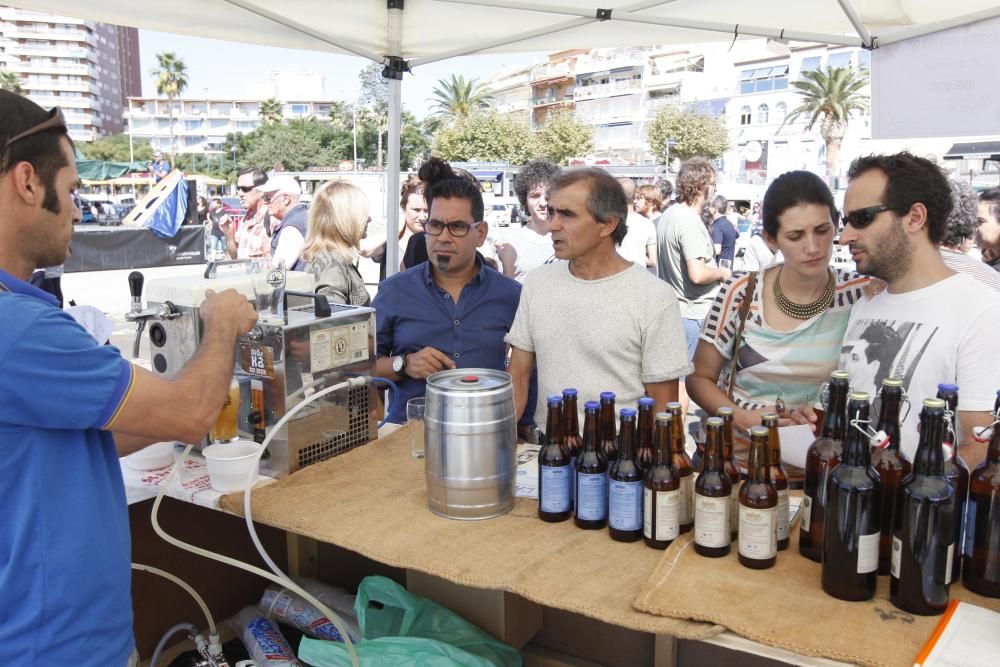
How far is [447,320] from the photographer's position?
3119 millimetres

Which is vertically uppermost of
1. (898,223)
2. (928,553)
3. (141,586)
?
(898,223)

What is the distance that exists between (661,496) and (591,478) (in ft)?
0.61

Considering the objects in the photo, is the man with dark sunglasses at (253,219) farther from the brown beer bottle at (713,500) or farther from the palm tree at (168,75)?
the palm tree at (168,75)

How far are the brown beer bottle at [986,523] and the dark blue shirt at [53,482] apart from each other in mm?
1693

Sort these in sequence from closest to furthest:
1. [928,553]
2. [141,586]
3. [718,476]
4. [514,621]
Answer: [928,553] < [718,476] < [514,621] < [141,586]

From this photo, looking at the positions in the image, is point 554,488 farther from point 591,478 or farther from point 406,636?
point 406,636

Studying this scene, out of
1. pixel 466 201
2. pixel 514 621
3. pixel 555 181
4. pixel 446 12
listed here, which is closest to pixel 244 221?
pixel 446 12

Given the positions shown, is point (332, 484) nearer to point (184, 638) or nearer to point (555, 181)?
point (184, 638)

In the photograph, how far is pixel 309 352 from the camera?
2.34 m

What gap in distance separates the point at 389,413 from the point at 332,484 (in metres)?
0.82

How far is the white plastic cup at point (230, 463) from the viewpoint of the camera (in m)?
2.20

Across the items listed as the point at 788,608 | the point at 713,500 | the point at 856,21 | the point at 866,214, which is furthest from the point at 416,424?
the point at 856,21

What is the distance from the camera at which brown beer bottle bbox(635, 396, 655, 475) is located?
5.80ft

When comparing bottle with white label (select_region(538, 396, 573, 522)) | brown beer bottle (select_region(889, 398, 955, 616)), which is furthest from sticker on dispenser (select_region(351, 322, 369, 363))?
brown beer bottle (select_region(889, 398, 955, 616))
